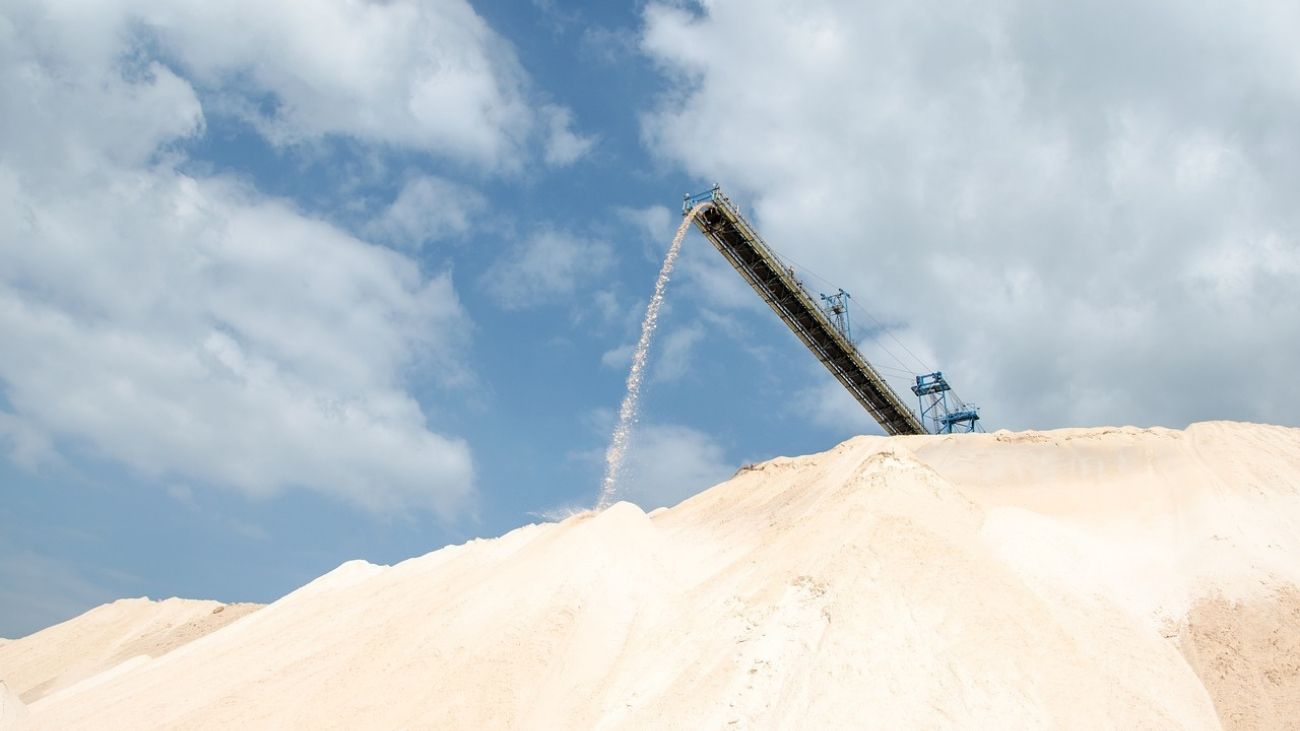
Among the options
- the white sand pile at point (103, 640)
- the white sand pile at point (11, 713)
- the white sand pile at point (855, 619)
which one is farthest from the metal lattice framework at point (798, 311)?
the white sand pile at point (103, 640)

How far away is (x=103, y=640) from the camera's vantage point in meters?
45.3

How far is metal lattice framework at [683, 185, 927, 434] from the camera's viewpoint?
28.4 metres

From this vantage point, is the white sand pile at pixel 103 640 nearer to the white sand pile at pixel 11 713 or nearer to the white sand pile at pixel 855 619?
the white sand pile at pixel 11 713

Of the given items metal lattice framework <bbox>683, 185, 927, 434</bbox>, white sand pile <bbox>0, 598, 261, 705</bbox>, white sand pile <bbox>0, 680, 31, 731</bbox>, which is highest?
metal lattice framework <bbox>683, 185, 927, 434</bbox>

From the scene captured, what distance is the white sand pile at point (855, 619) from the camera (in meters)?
16.6

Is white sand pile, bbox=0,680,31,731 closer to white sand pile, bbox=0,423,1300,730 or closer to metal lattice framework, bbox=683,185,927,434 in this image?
white sand pile, bbox=0,423,1300,730

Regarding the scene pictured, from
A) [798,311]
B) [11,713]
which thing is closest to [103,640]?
[11,713]

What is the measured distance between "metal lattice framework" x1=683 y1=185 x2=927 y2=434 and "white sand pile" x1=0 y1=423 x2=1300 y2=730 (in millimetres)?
6125

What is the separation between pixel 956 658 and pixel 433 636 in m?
12.9

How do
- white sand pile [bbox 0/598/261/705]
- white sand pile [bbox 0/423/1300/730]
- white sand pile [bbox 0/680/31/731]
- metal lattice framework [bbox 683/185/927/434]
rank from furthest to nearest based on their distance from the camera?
white sand pile [bbox 0/598/261/705] → metal lattice framework [bbox 683/185/927/434] → white sand pile [bbox 0/680/31/731] → white sand pile [bbox 0/423/1300/730]

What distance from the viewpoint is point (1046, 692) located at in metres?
16.2

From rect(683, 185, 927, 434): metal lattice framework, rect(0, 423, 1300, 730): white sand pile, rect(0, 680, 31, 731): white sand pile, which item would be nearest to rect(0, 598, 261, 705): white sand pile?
rect(0, 680, 31, 731): white sand pile

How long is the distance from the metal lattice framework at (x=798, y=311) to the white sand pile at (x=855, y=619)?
612 cm

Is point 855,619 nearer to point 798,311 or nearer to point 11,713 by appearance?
point 798,311
